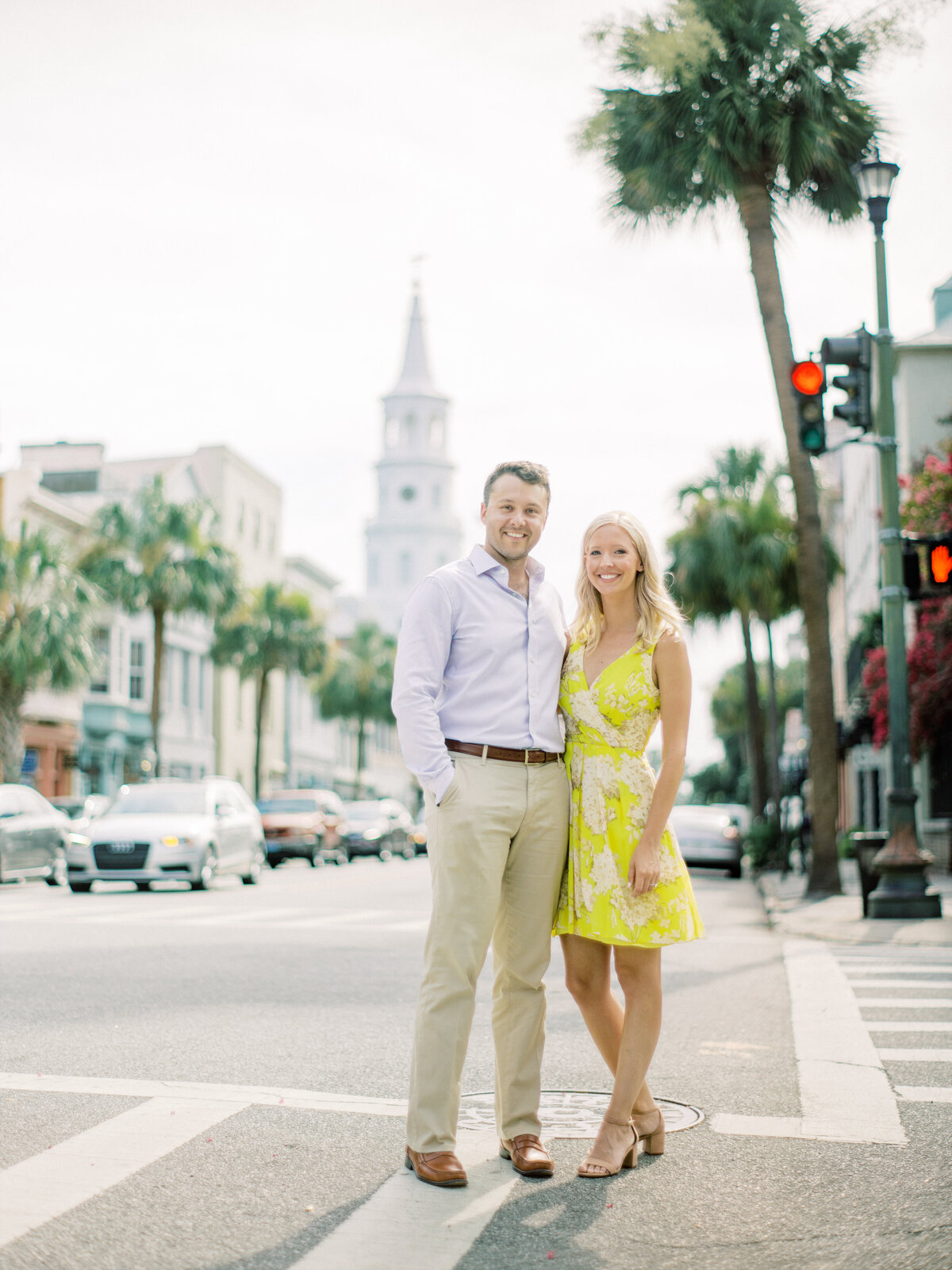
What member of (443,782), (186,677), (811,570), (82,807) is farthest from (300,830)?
(443,782)

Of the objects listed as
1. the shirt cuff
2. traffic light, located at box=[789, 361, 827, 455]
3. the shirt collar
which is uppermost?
traffic light, located at box=[789, 361, 827, 455]

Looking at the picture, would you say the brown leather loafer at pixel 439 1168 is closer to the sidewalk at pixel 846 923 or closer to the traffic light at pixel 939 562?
the sidewalk at pixel 846 923

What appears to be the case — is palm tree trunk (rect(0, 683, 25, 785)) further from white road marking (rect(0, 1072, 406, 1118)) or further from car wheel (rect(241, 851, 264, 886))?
white road marking (rect(0, 1072, 406, 1118))

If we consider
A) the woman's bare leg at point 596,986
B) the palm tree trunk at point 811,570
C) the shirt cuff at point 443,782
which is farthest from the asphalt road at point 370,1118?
the palm tree trunk at point 811,570

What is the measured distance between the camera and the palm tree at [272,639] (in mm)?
52469

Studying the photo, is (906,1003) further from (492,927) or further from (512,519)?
(512,519)

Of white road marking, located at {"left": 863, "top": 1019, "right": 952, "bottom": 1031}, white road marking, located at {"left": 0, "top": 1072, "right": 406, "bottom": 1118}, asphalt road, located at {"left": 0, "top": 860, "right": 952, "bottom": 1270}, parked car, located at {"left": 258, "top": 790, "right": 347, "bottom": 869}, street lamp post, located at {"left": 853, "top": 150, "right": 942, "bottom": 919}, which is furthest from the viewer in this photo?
parked car, located at {"left": 258, "top": 790, "right": 347, "bottom": 869}

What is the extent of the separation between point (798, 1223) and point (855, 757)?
131 feet

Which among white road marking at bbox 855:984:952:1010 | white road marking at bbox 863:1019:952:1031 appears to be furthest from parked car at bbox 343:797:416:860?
white road marking at bbox 863:1019:952:1031

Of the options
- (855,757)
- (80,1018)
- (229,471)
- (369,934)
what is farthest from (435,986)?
(229,471)

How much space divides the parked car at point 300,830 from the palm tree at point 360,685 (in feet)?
115

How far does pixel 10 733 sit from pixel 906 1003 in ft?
100

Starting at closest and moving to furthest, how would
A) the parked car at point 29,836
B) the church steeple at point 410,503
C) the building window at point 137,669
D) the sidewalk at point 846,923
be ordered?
the sidewalk at point 846,923
the parked car at point 29,836
the building window at point 137,669
the church steeple at point 410,503

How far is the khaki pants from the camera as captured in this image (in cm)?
446
